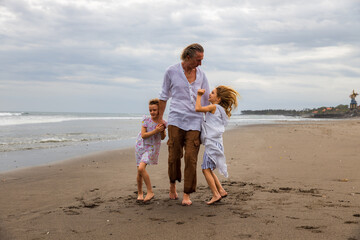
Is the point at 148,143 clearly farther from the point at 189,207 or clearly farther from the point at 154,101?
the point at 189,207

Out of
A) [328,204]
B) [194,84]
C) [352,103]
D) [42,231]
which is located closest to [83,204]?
[42,231]

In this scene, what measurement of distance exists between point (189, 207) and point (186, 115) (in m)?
1.15

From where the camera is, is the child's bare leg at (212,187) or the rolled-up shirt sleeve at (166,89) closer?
the child's bare leg at (212,187)

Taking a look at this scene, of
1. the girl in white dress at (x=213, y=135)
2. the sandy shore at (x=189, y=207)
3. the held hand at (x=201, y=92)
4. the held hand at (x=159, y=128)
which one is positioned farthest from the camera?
the held hand at (x=159, y=128)

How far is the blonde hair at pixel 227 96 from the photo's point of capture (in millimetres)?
4516

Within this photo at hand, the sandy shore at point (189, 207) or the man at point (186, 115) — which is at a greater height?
the man at point (186, 115)

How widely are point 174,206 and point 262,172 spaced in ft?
8.89

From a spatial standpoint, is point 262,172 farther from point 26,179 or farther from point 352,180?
point 26,179

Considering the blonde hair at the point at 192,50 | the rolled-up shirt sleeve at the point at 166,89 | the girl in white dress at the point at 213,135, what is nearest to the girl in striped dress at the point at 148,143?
the rolled-up shirt sleeve at the point at 166,89

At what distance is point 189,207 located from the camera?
4.10m

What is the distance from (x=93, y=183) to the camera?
5777 mm

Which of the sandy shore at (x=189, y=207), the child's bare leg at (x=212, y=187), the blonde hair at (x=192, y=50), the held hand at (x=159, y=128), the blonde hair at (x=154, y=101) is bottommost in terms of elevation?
the sandy shore at (x=189, y=207)

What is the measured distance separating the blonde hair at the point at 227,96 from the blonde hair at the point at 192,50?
0.62 meters

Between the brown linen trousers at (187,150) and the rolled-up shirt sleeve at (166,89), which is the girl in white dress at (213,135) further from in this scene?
the rolled-up shirt sleeve at (166,89)
